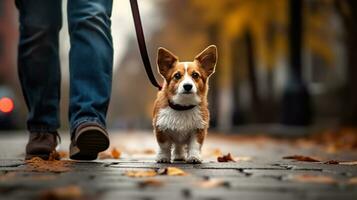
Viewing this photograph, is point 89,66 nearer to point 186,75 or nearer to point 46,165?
point 186,75

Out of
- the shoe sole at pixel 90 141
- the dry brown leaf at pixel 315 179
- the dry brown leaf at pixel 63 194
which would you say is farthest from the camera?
the shoe sole at pixel 90 141

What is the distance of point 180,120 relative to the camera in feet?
15.9


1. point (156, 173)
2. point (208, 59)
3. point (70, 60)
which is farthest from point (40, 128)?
point (156, 173)

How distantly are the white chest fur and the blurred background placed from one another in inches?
335

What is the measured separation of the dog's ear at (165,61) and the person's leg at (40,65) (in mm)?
873

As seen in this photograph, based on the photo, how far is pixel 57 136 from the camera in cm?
538

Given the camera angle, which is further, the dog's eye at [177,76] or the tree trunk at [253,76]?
the tree trunk at [253,76]

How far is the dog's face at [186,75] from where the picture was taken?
4734 mm

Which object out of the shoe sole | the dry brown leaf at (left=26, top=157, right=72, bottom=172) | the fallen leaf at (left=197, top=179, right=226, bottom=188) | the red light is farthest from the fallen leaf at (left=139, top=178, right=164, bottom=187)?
the red light

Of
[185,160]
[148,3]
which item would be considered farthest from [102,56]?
[148,3]

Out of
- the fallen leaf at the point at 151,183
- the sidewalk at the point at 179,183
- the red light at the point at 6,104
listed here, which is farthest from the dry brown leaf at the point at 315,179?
the red light at the point at 6,104

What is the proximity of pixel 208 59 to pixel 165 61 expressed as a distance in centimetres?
30

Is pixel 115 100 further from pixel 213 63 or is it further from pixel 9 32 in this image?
pixel 213 63

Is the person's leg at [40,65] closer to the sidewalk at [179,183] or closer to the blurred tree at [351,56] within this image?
the sidewalk at [179,183]
